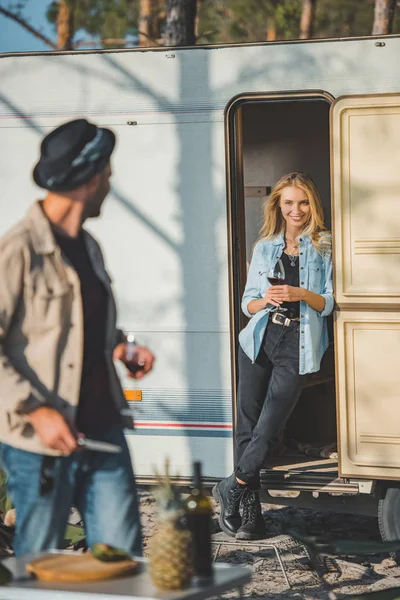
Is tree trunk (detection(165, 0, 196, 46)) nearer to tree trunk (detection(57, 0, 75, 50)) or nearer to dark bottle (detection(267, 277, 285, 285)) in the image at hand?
tree trunk (detection(57, 0, 75, 50))

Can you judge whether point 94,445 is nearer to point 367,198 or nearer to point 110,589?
point 110,589

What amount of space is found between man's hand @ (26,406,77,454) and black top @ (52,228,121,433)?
0.32ft

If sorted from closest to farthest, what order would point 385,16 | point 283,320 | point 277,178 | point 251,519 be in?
1. point 283,320
2. point 251,519
3. point 277,178
4. point 385,16

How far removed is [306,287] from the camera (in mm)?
5586

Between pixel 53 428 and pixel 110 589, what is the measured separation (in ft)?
1.79

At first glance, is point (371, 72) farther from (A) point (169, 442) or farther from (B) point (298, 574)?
(B) point (298, 574)

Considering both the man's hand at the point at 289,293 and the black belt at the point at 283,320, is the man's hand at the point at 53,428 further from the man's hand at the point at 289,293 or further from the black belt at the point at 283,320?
the black belt at the point at 283,320

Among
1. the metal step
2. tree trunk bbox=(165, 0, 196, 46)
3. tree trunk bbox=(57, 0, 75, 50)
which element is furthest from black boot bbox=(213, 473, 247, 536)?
tree trunk bbox=(57, 0, 75, 50)

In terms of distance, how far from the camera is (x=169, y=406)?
235 inches

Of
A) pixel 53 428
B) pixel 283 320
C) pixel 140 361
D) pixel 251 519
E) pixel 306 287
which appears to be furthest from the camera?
pixel 251 519

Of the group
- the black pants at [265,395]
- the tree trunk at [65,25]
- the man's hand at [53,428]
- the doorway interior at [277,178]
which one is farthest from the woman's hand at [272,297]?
the tree trunk at [65,25]

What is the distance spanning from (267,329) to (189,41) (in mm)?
5718

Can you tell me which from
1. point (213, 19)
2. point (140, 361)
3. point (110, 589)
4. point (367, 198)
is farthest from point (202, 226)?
point (213, 19)

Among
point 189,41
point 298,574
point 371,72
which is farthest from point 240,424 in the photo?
point 189,41
